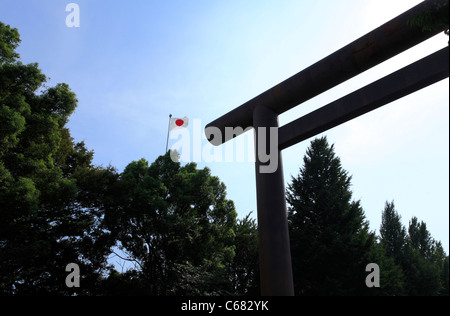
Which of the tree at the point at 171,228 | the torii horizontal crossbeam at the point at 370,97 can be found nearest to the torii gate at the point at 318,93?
the torii horizontal crossbeam at the point at 370,97

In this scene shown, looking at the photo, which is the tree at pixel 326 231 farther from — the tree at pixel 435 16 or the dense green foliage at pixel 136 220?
the tree at pixel 435 16

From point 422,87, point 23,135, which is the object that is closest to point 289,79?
point 422,87

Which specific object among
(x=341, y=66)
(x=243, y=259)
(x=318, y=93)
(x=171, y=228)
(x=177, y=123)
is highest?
(x=177, y=123)

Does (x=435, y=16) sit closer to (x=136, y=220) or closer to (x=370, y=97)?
(x=370, y=97)

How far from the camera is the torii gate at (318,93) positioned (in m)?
3.47

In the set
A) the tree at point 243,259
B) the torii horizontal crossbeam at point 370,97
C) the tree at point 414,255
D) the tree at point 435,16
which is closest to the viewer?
the tree at point 435,16

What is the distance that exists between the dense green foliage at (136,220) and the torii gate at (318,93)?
881 cm

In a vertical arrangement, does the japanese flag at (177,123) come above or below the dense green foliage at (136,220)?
above

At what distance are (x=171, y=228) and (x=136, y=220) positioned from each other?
170cm

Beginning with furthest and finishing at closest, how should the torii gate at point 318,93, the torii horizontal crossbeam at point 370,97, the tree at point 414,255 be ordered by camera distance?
the tree at point 414,255, the torii gate at point 318,93, the torii horizontal crossbeam at point 370,97

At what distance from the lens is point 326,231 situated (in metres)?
15.1

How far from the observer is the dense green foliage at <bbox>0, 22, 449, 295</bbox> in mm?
10992

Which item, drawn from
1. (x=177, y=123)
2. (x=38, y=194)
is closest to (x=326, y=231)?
(x=177, y=123)
